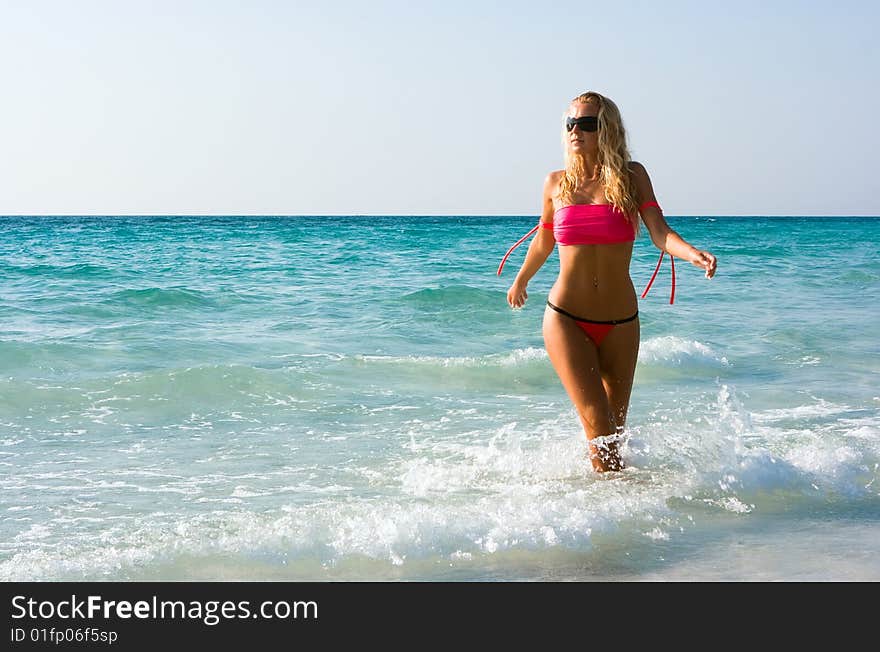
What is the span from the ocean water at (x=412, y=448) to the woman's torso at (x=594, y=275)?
806 millimetres

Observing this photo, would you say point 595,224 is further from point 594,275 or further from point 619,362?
point 619,362

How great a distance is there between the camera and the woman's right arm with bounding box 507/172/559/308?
4.89 m

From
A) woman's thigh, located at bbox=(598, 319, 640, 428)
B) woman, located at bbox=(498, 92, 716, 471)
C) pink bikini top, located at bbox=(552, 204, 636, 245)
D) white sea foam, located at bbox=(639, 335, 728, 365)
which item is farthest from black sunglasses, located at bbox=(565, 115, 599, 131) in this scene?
white sea foam, located at bbox=(639, 335, 728, 365)

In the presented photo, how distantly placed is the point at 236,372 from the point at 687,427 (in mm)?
4213

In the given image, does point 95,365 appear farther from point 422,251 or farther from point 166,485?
point 422,251

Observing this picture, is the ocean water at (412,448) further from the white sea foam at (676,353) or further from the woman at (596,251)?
the woman at (596,251)

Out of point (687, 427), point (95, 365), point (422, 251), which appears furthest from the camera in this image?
point (422, 251)

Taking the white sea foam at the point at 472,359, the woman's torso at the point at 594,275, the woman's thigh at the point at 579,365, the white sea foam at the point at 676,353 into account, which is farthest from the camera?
the white sea foam at the point at 676,353

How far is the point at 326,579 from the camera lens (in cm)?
400

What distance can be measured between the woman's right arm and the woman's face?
210mm

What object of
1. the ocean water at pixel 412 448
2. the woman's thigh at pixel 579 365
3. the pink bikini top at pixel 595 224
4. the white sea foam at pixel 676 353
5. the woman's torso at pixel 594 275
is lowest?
the ocean water at pixel 412 448

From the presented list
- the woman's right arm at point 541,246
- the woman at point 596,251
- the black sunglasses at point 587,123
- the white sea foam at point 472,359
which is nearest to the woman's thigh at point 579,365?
the woman at point 596,251

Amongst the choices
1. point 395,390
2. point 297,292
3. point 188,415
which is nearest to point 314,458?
point 188,415

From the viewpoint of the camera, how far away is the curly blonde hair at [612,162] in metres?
4.62
